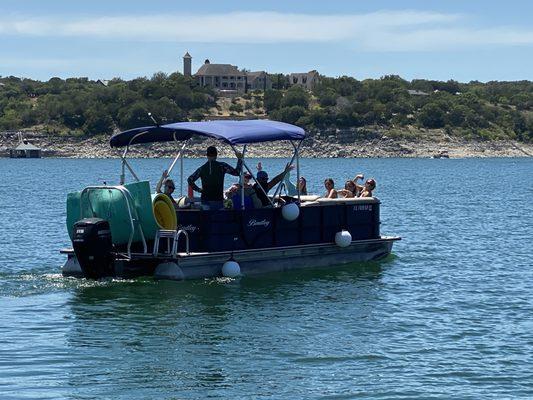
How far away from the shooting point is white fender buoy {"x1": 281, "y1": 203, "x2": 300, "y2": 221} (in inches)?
952

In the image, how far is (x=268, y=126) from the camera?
24766 millimetres

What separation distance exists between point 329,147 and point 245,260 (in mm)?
141030

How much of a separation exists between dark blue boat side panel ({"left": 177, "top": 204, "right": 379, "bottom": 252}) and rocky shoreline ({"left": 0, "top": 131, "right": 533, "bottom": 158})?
12630 cm

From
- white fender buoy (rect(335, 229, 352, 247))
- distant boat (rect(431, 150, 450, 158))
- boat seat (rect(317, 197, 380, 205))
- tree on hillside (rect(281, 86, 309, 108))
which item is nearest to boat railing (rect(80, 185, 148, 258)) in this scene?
boat seat (rect(317, 197, 380, 205))

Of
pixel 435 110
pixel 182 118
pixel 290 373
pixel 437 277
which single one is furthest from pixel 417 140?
pixel 290 373

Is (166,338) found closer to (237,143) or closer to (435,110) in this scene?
(237,143)

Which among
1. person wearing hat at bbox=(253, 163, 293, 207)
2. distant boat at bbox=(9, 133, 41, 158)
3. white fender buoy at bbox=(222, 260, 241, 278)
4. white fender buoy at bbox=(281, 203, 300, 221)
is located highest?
person wearing hat at bbox=(253, 163, 293, 207)

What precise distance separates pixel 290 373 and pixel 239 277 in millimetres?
7347

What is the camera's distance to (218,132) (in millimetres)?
23438

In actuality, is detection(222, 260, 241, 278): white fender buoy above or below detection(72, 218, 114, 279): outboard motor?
below

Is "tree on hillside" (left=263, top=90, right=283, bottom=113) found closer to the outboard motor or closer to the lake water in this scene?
the lake water

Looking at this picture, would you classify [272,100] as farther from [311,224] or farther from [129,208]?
[129,208]

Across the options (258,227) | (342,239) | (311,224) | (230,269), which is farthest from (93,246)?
(342,239)

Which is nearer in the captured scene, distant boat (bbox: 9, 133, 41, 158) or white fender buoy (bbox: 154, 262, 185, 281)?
white fender buoy (bbox: 154, 262, 185, 281)
